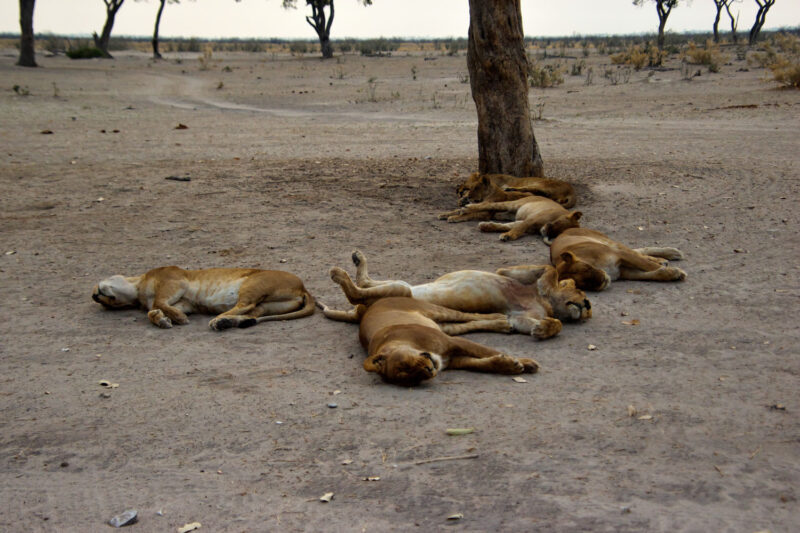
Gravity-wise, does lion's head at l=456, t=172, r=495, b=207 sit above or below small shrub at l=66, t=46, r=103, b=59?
below

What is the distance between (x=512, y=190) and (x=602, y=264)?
3211 mm

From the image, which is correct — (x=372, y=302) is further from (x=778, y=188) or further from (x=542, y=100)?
(x=542, y=100)

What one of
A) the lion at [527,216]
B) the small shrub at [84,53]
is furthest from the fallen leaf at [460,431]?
the small shrub at [84,53]

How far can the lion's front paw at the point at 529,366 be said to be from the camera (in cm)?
483

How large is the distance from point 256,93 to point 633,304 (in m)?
22.6

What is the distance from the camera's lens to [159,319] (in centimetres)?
595

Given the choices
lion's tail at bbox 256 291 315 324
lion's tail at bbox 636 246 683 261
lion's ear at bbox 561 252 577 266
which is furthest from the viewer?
lion's tail at bbox 636 246 683 261

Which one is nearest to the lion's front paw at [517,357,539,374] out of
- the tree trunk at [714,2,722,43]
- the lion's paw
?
the lion's paw

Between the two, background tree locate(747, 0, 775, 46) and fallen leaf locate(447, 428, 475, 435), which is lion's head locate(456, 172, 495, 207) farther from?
background tree locate(747, 0, 775, 46)

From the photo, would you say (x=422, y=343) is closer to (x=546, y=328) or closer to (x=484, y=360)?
(x=484, y=360)

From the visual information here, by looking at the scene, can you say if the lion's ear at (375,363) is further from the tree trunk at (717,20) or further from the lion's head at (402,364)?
the tree trunk at (717,20)

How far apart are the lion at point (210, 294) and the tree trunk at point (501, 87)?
4.92m

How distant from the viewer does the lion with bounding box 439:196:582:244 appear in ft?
26.4

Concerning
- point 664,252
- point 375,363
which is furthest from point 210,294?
point 664,252
